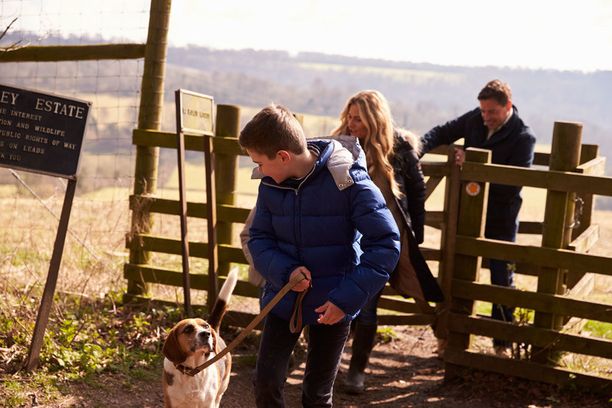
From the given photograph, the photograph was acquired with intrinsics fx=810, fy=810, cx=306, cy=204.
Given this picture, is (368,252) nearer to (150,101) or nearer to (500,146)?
(500,146)

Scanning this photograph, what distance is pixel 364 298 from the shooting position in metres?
3.59

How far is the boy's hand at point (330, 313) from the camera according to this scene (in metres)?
3.55

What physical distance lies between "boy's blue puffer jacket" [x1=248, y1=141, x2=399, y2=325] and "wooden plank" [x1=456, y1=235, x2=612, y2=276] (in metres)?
2.68

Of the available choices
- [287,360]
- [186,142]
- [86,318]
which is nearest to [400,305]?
[186,142]

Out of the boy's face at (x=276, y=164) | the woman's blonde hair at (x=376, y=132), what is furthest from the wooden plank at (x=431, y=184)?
the boy's face at (x=276, y=164)

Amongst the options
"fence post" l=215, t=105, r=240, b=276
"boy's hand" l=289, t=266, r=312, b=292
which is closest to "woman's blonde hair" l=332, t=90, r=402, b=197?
"fence post" l=215, t=105, r=240, b=276

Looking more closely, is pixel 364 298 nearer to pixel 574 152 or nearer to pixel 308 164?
pixel 308 164

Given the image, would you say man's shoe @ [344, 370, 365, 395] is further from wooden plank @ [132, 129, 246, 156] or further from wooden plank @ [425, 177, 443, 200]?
wooden plank @ [132, 129, 246, 156]

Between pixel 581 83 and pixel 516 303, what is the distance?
170 ft

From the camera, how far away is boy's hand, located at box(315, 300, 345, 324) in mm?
3549

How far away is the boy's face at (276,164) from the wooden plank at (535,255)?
302cm

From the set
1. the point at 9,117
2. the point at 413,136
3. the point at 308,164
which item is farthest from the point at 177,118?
the point at 308,164

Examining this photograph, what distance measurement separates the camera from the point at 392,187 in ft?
19.0

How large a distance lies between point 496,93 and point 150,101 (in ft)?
10.2
